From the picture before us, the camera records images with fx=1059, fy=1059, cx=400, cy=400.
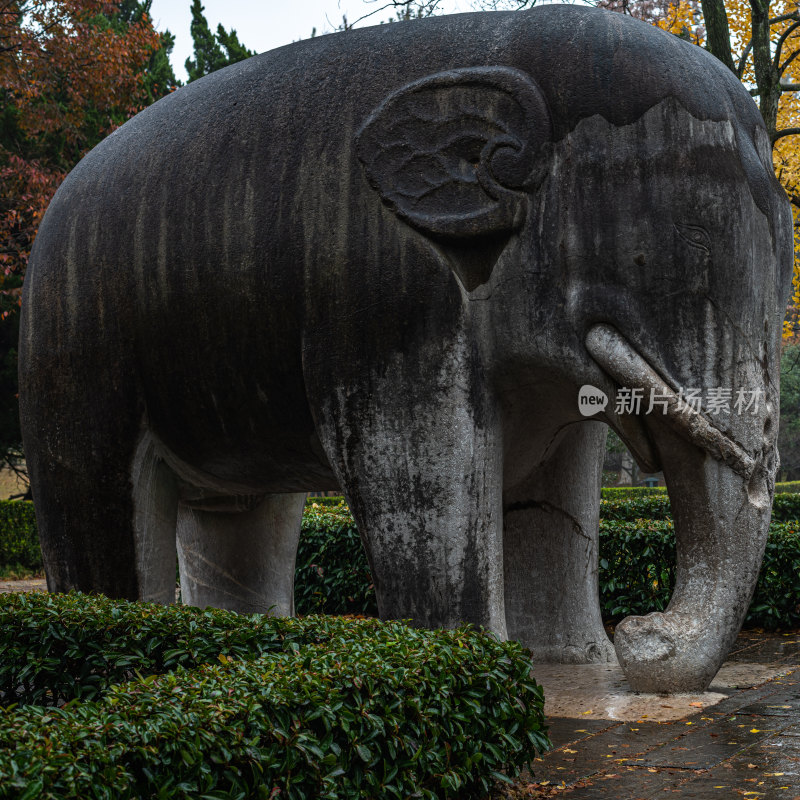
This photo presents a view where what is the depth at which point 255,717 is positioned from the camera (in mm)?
2760

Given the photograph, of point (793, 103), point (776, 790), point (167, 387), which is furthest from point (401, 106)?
point (793, 103)

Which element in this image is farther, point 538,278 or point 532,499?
point 532,499

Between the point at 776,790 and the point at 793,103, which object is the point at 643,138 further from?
the point at 793,103

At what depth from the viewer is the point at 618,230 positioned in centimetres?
410

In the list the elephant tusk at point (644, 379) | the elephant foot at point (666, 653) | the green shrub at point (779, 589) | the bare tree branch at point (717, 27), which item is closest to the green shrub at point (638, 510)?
the green shrub at point (779, 589)

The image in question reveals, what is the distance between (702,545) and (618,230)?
1338 millimetres

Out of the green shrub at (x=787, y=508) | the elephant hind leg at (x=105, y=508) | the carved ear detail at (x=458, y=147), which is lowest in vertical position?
the green shrub at (x=787, y=508)

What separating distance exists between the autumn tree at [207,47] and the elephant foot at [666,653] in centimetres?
1730

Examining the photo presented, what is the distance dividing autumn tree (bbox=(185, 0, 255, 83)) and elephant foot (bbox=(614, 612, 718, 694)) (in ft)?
56.8

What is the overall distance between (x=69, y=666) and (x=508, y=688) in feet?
5.77

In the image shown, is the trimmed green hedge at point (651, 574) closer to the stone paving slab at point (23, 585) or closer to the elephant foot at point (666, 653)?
the elephant foot at point (666, 653)

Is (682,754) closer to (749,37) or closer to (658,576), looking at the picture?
(658,576)

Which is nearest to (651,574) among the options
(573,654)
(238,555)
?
(573,654)

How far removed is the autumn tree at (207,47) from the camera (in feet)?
65.2
